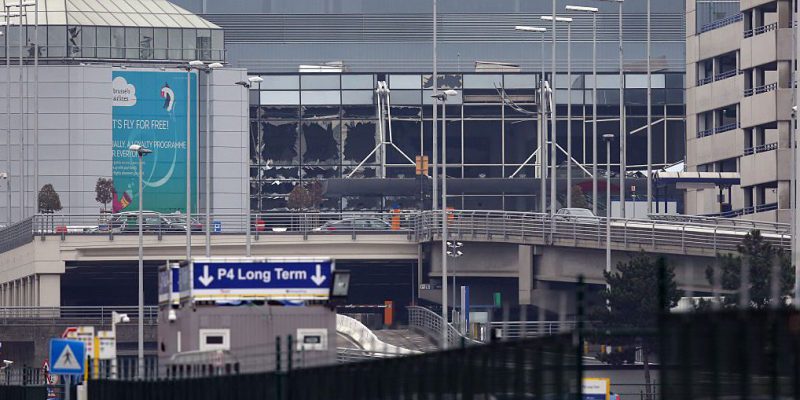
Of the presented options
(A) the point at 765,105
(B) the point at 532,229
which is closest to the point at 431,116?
(A) the point at 765,105

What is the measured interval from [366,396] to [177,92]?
340 ft

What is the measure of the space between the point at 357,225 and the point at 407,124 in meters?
37.9

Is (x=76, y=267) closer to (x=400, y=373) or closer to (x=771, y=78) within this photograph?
(x=771, y=78)

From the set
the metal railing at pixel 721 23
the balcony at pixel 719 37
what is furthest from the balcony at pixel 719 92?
the metal railing at pixel 721 23

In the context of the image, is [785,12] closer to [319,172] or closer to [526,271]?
[526,271]

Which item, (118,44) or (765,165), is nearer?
(765,165)

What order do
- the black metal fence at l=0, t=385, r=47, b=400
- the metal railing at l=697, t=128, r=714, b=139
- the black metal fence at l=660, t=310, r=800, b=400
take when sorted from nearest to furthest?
the black metal fence at l=660, t=310, r=800, b=400, the black metal fence at l=0, t=385, r=47, b=400, the metal railing at l=697, t=128, r=714, b=139

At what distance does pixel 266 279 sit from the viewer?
30406 millimetres

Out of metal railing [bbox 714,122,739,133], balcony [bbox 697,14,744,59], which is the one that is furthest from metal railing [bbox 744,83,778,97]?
metal railing [bbox 714,122,739,133]

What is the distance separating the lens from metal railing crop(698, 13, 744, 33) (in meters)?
106

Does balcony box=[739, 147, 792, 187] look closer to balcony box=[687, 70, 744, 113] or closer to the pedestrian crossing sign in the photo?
balcony box=[687, 70, 744, 113]

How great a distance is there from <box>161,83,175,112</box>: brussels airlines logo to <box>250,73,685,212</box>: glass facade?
1747cm

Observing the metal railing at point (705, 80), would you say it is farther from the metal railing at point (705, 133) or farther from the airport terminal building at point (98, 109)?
the airport terminal building at point (98, 109)

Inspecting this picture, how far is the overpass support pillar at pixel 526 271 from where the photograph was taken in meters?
89.1
